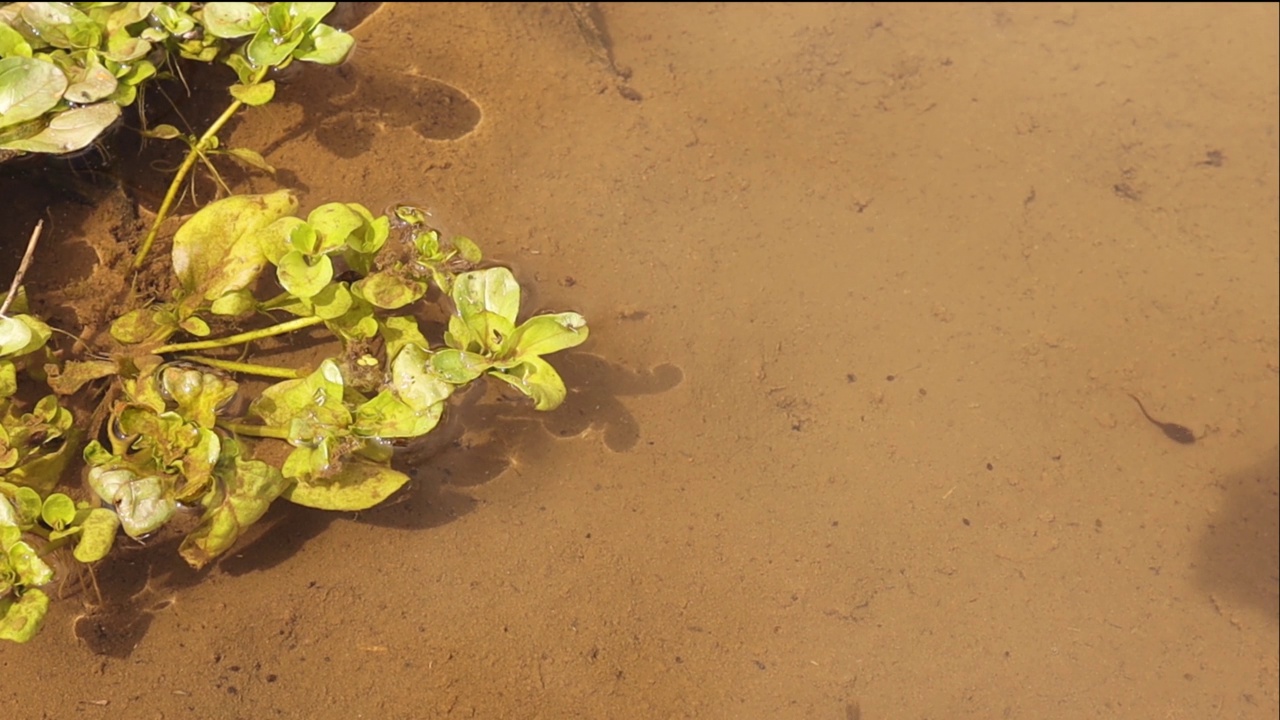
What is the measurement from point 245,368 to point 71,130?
28.3 inches

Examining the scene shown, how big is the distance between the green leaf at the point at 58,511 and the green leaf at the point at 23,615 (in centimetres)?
14

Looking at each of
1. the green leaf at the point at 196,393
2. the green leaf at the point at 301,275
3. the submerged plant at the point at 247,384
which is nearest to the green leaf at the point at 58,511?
the submerged plant at the point at 247,384

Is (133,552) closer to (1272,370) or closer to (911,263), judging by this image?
(911,263)

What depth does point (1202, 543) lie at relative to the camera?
2.67 meters

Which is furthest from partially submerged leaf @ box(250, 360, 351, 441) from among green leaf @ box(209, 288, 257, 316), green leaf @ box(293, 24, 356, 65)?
green leaf @ box(293, 24, 356, 65)

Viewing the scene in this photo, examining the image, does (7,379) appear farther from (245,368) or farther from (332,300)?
(332,300)

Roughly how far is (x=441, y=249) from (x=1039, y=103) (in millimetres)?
2259

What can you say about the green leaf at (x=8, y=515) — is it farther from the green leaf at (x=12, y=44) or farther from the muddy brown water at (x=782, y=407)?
the green leaf at (x=12, y=44)

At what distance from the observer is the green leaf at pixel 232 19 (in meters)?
2.50

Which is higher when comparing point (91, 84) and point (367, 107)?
point (91, 84)

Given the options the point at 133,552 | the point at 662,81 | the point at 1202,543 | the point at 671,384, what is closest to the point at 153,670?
the point at 133,552

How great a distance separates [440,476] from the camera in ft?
7.74

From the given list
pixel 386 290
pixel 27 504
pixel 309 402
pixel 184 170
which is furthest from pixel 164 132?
pixel 27 504

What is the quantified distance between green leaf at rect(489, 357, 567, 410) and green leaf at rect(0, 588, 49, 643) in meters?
1.02
